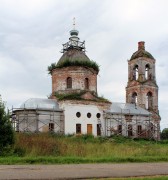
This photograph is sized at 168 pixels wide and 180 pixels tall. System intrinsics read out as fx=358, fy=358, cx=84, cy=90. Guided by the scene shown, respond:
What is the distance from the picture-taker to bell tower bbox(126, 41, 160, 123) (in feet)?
146

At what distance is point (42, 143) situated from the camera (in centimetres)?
1506

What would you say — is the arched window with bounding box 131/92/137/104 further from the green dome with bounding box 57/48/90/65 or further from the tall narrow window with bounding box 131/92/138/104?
the green dome with bounding box 57/48/90/65

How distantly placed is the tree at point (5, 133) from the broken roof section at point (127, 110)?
22.7 meters

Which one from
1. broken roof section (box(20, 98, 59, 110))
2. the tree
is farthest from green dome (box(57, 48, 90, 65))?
the tree

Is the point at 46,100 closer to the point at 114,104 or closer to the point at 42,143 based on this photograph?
the point at 114,104

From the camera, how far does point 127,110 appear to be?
40.5 meters

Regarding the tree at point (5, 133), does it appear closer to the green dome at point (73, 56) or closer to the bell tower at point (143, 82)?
the green dome at point (73, 56)

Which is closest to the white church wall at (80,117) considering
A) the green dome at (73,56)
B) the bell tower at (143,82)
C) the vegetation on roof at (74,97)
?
the vegetation on roof at (74,97)

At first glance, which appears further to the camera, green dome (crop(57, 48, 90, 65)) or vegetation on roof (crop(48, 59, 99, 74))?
green dome (crop(57, 48, 90, 65))

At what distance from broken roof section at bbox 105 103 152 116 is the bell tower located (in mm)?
2233

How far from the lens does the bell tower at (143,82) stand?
146 feet

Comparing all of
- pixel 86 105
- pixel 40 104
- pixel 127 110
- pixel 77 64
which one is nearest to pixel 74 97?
pixel 86 105

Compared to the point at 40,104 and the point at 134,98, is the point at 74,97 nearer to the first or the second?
the point at 40,104

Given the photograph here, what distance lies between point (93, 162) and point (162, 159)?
325 centimetres
